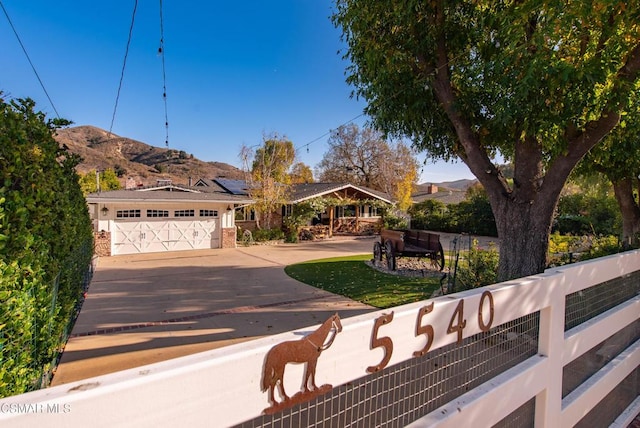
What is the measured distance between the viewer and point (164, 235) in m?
14.9

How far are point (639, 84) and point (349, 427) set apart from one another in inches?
248

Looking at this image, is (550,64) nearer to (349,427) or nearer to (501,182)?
(501,182)

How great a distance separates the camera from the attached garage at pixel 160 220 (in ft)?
44.3

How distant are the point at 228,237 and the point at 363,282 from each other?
9218 millimetres

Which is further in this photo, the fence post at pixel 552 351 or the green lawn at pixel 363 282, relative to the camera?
the green lawn at pixel 363 282

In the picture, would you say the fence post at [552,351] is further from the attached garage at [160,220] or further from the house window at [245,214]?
the house window at [245,214]

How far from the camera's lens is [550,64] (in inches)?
156

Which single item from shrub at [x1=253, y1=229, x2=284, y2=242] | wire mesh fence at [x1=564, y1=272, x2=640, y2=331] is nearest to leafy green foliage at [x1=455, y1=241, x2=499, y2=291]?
wire mesh fence at [x1=564, y1=272, x2=640, y2=331]

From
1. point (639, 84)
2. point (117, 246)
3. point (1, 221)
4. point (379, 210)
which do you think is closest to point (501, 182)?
point (639, 84)

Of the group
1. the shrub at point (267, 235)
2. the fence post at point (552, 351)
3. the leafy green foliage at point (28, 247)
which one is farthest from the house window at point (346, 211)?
the fence post at point (552, 351)

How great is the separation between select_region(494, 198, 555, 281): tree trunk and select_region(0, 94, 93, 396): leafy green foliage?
5714mm

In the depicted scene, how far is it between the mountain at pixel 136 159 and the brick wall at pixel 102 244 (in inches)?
1384

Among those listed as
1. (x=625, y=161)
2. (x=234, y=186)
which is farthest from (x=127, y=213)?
(x=625, y=161)

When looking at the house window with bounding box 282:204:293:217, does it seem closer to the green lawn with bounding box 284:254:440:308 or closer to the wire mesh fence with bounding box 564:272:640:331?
the green lawn with bounding box 284:254:440:308
